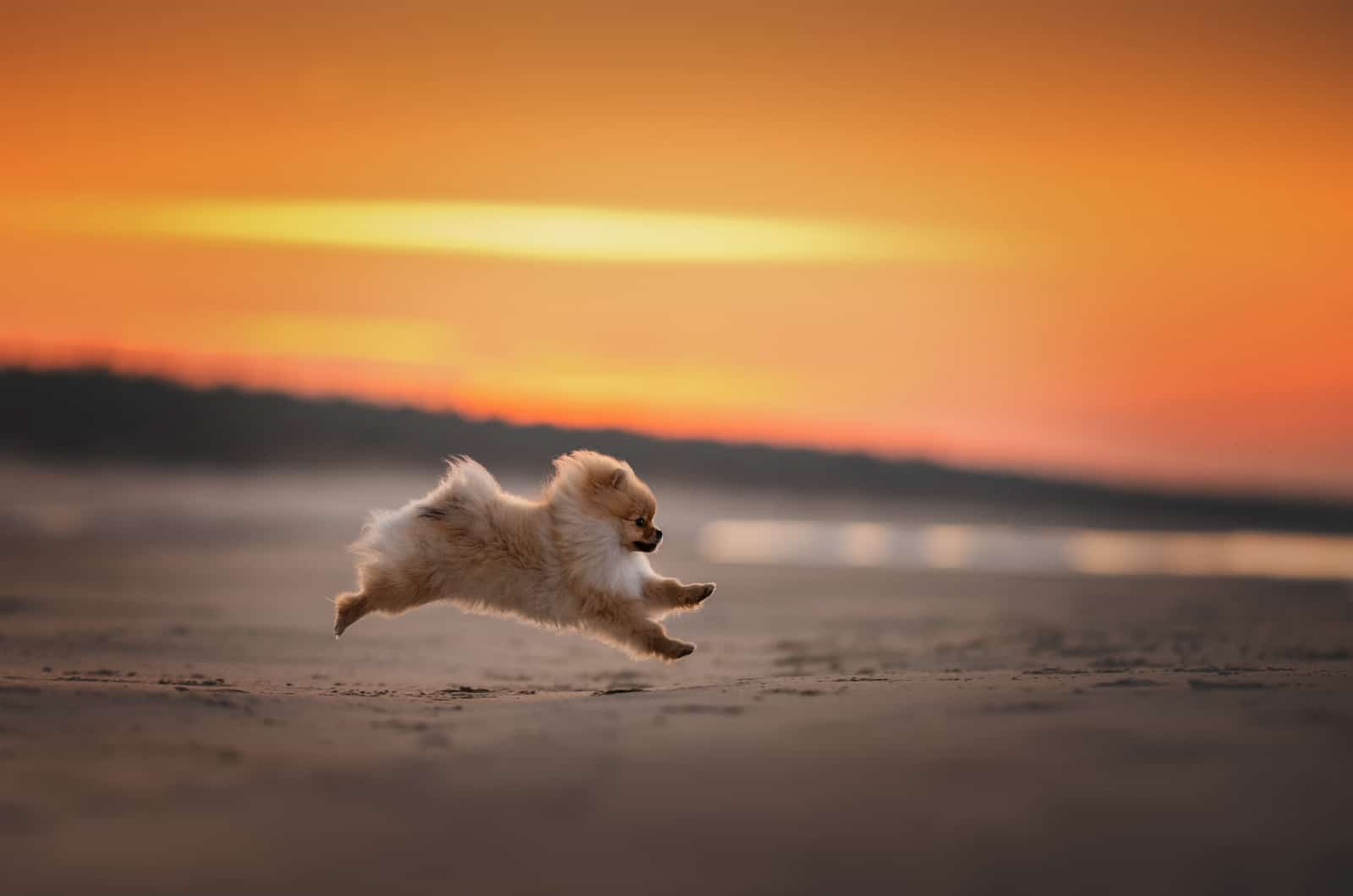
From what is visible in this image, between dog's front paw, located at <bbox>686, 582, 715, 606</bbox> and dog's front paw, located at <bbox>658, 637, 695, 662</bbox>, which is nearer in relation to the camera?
dog's front paw, located at <bbox>658, 637, 695, 662</bbox>

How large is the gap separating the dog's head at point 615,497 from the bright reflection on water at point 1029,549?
10.4 m

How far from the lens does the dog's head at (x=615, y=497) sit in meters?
7.58

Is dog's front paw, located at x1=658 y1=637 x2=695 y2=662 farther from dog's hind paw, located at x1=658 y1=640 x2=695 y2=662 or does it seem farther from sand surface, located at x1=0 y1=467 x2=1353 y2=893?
sand surface, located at x1=0 y1=467 x2=1353 y2=893

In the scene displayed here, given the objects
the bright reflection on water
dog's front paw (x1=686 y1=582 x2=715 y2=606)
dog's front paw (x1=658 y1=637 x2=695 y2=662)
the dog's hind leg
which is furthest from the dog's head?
the bright reflection on water

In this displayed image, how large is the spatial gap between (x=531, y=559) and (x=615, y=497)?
1.95 ft

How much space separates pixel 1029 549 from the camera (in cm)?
2156

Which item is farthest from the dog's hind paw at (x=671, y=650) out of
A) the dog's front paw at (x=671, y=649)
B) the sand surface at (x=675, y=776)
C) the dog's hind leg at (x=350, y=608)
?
the dog's hind leg at (x=350, y=608)

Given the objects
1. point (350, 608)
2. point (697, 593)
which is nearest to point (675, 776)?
point (697, 593)

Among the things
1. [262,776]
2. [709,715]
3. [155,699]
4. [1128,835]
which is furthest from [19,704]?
[1128,835]

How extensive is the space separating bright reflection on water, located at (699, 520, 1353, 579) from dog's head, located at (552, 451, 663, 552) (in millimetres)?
10425

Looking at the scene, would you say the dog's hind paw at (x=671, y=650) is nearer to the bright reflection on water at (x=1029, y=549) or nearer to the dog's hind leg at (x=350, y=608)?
the dog's hind leg at (x=350, y=608)

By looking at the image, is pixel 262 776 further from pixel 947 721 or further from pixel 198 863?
pixel 947 721

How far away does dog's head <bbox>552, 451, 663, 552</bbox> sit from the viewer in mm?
7582

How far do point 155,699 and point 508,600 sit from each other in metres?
2.02
